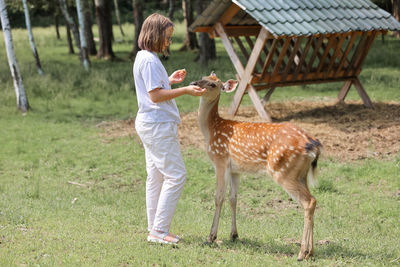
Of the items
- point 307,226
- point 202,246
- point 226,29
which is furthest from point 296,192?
point 226,29

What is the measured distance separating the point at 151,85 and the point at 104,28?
19.0 metres

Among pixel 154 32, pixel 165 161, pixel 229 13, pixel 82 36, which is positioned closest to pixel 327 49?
pixel 229 13

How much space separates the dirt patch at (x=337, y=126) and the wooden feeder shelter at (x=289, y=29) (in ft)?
2.22

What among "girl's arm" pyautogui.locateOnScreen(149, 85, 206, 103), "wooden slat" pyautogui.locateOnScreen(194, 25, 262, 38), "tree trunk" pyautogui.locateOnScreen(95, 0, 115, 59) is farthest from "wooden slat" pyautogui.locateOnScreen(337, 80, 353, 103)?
"tree trunk" pyautogui.locateOnScreen(95, 0, 115, 59)

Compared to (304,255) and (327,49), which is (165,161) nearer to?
(304,255)

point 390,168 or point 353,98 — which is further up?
point 390,168

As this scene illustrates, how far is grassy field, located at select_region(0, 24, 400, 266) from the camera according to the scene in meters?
4.56

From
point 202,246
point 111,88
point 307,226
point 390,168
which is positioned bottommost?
point 111,88

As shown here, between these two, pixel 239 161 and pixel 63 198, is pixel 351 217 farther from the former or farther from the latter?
pixel 63 198

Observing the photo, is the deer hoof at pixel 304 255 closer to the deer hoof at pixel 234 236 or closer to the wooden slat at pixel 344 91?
the deer hoof at pixel 234 236

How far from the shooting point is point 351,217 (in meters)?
6.28

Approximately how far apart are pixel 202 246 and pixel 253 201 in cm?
228

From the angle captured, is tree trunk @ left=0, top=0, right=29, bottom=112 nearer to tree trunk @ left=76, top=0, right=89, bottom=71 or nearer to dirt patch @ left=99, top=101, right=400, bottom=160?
dirt patch @ left=99, top=101, right=400, bottom=160

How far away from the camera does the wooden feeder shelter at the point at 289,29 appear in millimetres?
9898
